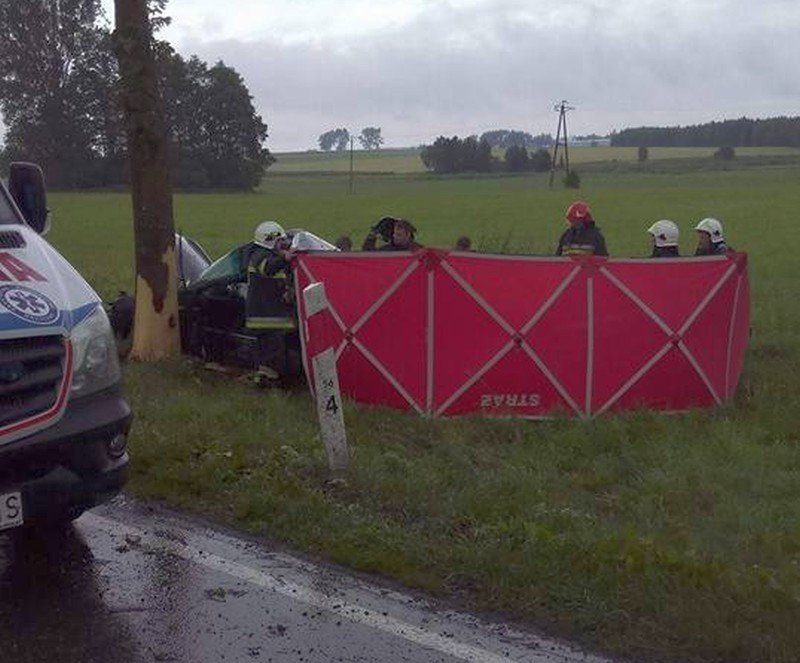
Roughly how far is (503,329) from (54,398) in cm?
458

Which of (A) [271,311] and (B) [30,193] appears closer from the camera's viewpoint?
(B) [30,193]

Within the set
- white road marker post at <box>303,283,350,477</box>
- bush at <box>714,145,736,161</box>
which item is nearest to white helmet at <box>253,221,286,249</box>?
white road marker post at <box>303,283,350,477</box>

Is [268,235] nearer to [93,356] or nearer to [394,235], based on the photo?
[394,235]

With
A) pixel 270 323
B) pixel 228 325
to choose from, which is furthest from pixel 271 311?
pixel 228 325

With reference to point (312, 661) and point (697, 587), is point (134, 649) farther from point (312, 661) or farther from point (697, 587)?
point (697, 587)

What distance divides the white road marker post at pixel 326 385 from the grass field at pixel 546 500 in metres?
0.14

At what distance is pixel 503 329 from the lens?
8.89m

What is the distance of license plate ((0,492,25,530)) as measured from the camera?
4.70 m

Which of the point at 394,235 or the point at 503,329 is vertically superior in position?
the point at 394,235

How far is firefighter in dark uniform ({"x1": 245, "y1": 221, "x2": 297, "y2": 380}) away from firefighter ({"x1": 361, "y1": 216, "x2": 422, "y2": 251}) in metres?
1.71

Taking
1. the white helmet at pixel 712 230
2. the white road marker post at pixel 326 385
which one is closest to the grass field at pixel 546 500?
the white road marker post at pixel 326 385

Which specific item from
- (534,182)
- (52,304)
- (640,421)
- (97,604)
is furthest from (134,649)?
(534,182)

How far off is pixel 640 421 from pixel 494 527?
319 cm

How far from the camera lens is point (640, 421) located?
28.5ft
